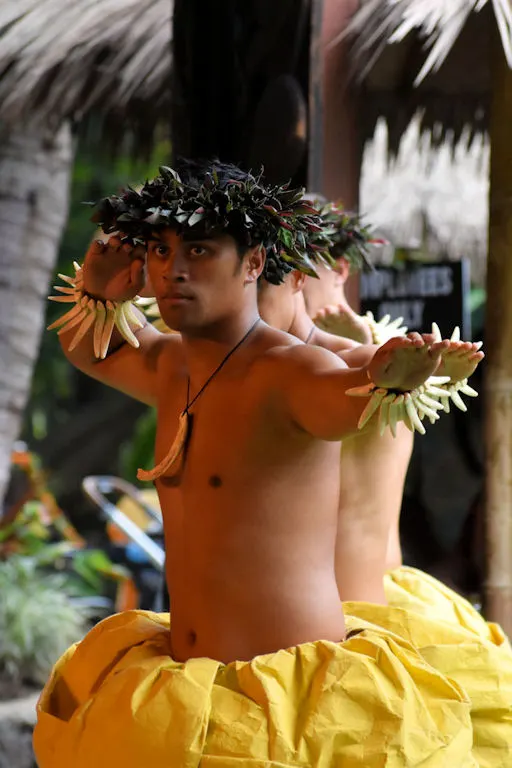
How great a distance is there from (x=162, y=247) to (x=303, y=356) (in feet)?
0.89

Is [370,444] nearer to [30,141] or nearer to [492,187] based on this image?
[492,187]

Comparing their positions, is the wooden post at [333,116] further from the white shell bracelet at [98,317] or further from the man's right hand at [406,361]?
the man's right hand at [406,361]

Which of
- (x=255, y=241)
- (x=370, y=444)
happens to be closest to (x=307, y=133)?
(x=370, y=444)

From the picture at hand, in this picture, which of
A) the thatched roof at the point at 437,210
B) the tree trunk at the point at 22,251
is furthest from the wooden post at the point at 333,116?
the thatched roof at the point at 437,210

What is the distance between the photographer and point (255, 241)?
1755mm

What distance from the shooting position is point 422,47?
3021 mm

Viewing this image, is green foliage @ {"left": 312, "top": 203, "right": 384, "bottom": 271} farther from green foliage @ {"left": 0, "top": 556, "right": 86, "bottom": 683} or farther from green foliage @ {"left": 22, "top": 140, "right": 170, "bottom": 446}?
green foliage @ {"left": 22, "top": 140, "right": 170, "bottom": 446}

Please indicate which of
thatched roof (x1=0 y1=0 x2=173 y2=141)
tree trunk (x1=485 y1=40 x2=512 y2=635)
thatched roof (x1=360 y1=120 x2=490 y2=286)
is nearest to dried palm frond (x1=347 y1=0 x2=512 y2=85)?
tree trunk (x1=485 y1=40 x2=512 y2=635)

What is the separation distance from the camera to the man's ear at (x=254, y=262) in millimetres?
1771

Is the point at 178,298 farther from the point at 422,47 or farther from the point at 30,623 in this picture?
the point at 30,623

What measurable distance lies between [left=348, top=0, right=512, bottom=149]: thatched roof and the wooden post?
52mm

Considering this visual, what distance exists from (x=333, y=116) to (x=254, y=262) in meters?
1.28

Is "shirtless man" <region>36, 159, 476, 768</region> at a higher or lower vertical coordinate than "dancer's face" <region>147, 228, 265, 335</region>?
lower

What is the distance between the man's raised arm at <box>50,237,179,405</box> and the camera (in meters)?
1.87
